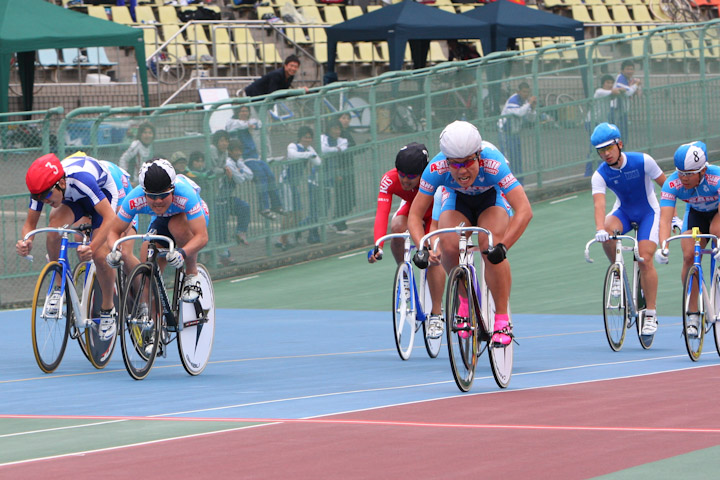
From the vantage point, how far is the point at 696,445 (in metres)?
5.98

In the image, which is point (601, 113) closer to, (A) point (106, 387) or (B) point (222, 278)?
(B) point (222, 278)

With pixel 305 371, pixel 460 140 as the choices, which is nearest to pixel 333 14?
pixel 305 371

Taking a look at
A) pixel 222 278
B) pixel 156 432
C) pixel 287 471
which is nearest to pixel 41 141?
pixel 222 278

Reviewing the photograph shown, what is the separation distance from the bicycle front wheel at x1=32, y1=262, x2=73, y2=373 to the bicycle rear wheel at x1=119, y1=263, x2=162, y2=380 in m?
0.71

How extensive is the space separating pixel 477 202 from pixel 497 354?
1112 mm

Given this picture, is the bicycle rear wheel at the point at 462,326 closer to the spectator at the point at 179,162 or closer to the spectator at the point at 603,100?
the spectator at the point at 179,162

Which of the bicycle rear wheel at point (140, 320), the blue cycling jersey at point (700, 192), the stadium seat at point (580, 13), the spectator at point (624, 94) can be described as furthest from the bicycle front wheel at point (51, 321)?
the stadium seat at point (580, 13)

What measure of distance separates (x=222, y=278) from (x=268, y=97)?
8.15 feet

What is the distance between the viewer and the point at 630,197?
429 inches

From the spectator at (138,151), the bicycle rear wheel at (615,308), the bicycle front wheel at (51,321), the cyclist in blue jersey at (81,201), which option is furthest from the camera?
the spectator at (138,151)

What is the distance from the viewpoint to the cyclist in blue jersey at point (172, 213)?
8.72 m

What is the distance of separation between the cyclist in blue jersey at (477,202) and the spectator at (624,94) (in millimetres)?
12127

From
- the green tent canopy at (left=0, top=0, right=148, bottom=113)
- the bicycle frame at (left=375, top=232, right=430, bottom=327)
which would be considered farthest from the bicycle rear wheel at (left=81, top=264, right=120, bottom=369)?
the green tent canopy at (left=0, top=0, right=148, bottom=113)

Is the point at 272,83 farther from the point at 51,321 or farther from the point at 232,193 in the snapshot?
the point at 51,321
